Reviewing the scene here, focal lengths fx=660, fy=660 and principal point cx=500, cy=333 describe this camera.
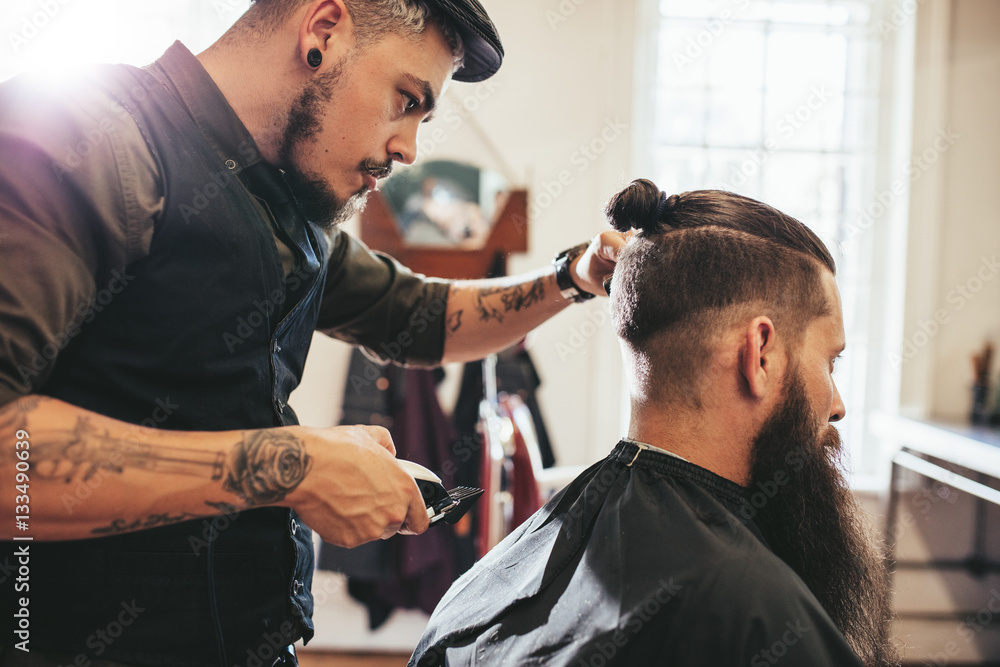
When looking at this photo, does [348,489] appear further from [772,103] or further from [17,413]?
[772,103]

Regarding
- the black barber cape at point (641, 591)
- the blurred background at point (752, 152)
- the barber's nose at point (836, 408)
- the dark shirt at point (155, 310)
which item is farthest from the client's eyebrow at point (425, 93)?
the blurred background at point (752, 152)

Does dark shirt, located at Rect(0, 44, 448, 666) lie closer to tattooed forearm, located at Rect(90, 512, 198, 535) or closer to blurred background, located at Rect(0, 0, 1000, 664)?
tattooed forearm, located at Rect(90, 512, 198, 535)

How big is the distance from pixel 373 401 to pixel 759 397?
6.41 feet

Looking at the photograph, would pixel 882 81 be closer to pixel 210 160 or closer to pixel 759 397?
pixel 759 397

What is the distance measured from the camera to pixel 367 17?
1044mm

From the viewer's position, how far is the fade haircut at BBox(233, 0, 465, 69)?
1.04m

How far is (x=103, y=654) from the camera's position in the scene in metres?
0.93

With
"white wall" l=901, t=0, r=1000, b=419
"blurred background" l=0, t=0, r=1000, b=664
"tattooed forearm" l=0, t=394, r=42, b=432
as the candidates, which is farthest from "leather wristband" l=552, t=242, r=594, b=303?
"white wall" l=901, t=0, r=1000, b=419

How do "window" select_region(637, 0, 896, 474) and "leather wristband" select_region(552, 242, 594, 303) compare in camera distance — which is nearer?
"leather wristband" select_region(552, 242, 594, 303)

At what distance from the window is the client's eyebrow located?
222cm

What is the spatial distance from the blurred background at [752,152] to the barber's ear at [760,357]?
73.8 inches

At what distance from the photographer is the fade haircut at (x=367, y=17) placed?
41.1 inches

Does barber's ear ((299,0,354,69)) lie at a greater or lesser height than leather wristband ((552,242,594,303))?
greater

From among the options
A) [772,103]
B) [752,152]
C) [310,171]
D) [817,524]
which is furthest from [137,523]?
[772,103]
